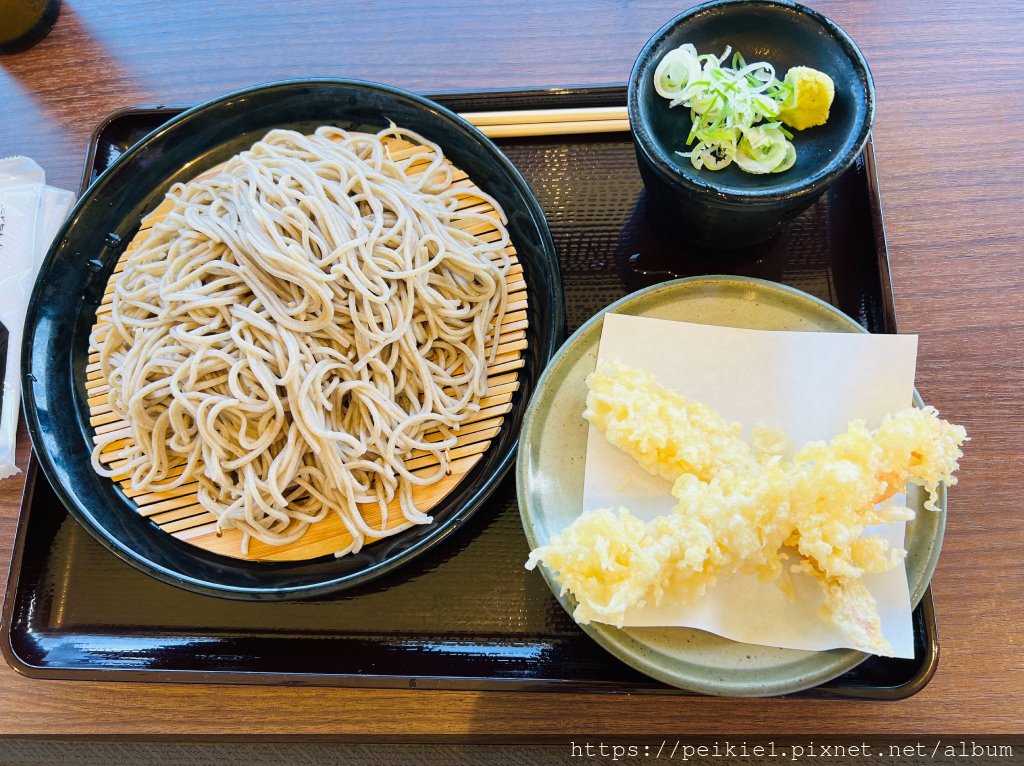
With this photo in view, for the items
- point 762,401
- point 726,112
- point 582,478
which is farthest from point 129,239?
point 762,401

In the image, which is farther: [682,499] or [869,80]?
[869,80]

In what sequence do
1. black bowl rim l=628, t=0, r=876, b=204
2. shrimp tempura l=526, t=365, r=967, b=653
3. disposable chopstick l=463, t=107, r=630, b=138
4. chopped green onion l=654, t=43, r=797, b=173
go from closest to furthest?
shrimp tempura l=526, t=365, r=967, b=653
black bowl rim l=628, t=0, r=876, b=204
chopped green onion l=654, t=43, r=797, b=173
disposable chopstick l=463, t=107, r=630, b=138

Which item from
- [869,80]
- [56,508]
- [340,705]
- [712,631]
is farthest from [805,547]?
[56,508]

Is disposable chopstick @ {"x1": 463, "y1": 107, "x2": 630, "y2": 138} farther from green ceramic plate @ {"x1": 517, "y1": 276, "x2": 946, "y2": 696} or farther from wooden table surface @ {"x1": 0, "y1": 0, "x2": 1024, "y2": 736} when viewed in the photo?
green ceramic plate @ {"x1": 517, "y1": 276, "x2": 946, "y2": 696}

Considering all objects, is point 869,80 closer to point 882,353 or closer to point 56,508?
point 882,353

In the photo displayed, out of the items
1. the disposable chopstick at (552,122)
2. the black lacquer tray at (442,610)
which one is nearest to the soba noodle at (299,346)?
the black lacquer tray at (442,610)

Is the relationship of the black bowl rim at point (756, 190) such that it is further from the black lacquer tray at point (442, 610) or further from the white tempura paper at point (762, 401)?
the black lacquer tray at point (442, 610)

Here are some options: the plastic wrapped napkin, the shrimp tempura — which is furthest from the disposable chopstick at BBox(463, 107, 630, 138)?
the plastic wrapped napkin
